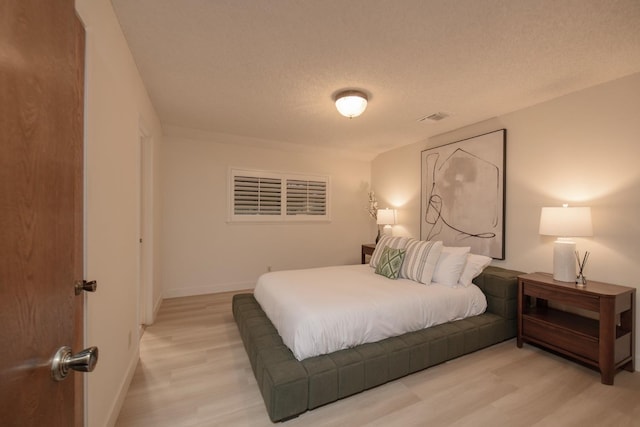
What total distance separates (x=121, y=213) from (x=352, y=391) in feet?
6.66

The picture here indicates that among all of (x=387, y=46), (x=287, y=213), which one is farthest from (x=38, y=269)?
(x=287, y=213)

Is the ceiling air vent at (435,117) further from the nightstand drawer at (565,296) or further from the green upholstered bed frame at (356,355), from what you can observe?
the nightstand drawer at (565,296)

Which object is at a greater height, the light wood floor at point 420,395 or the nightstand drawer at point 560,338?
the nightstand drawer at point 560,338

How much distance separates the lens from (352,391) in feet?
5.92

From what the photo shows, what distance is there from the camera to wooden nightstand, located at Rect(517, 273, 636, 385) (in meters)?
1.97

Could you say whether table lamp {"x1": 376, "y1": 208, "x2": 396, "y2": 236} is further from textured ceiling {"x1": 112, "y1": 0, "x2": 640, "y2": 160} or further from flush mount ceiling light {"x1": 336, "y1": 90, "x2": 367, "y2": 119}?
flush mount ceiling light {"x1": 336, "y1": 90, "x2": 367, "y2": 119}

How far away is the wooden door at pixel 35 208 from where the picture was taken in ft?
1.53

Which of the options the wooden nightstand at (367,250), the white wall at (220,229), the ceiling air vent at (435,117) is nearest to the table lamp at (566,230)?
the ceiling air vent at (435,117)

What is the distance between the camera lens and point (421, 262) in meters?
2.77

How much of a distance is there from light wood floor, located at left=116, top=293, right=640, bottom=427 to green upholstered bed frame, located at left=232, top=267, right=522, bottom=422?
10 centimetres

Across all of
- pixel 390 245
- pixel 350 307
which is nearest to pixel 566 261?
pixel 390 245

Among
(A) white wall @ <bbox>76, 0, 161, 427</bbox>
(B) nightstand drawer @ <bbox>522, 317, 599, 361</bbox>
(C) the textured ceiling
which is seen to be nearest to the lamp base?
(B) nightstand drawer @ <bbox>522, 317, 599, 361</bbox>

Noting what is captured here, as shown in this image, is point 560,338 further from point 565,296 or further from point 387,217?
point 387,217

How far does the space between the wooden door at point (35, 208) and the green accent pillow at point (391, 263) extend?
8.52 ft
